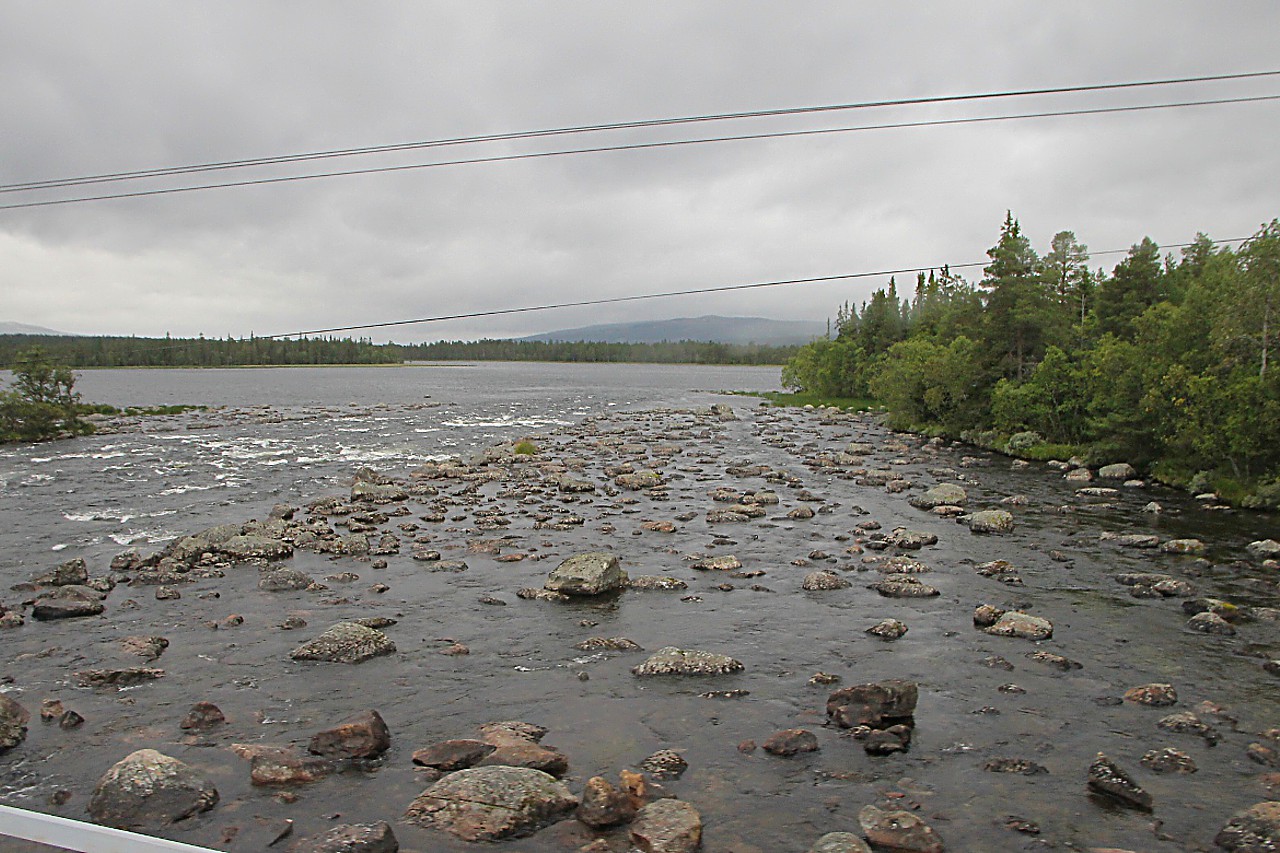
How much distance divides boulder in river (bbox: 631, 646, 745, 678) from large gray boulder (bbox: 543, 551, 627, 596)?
14.4ft

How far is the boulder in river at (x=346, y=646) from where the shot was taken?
49.6ft

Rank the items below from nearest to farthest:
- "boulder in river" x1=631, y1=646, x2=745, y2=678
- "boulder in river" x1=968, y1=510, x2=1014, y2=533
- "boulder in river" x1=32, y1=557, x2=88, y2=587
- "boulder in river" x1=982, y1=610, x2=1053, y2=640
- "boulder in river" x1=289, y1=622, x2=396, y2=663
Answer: "boulder in river" x1=631, y1=646, x2=745, y2=678 < "boulder in river" x1=289, y1=622, x2=396, y2=663 < "boulder in river" x1=982, y1=610, x2=1053, y2=640 < "boulder in river" x1=32, y1=557, x2=88, y2=587 < "boulder in river" x1=968, y1=510, x2=1014, y2=533

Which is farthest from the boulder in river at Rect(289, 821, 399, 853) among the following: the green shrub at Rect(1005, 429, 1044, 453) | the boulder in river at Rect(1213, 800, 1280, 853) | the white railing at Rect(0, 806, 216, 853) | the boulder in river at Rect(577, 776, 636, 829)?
the green shrub at Rect(1005, 429, 1044, 453)

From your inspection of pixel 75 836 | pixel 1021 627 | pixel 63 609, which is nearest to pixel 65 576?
pixel 63 609

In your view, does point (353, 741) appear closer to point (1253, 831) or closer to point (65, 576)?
point (1253, 831)

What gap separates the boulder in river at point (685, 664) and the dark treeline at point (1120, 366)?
85.9 ft

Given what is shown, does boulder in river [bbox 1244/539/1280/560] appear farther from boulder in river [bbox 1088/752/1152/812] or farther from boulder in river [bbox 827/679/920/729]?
boulder in river [bbox 827/679/920/729]

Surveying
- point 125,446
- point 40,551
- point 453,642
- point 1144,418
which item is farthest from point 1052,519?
point 125,446

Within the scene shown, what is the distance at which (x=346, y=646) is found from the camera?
1535cm

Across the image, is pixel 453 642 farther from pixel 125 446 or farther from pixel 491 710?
pixel 125 446

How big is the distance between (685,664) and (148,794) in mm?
8862

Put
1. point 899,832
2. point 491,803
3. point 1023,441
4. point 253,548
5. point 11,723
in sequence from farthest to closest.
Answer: point 1023,441 < point 253,548 < point 11,723 < point 491,803 < point 899,832

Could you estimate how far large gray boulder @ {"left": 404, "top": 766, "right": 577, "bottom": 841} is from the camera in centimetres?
965

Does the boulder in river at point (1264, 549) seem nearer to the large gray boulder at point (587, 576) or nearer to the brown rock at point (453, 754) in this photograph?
the large gray boulder at point (587, 576)
